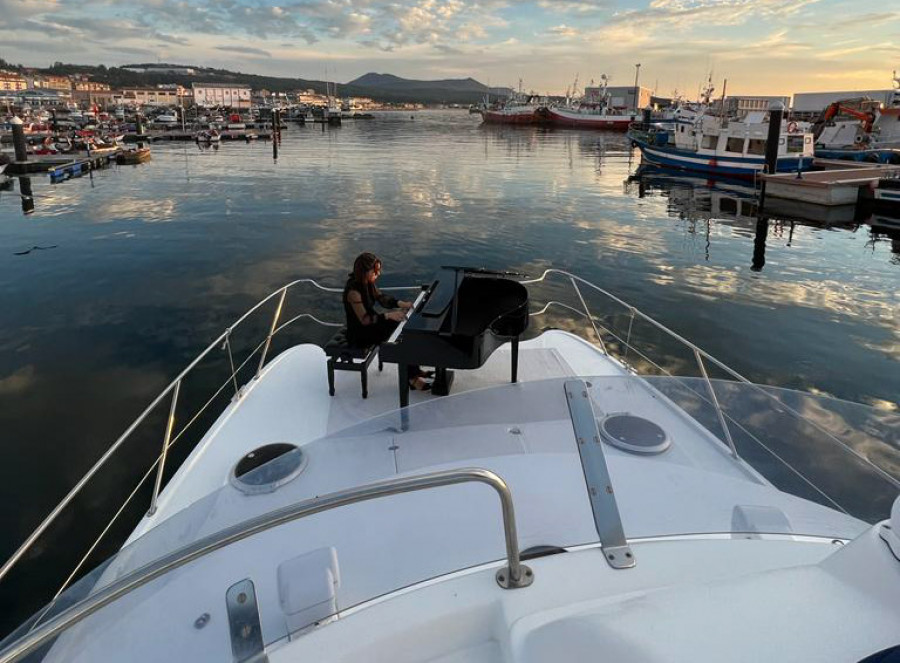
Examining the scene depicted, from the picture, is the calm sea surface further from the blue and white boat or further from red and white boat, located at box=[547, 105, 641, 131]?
red and white boat, located at box=[547, 105, 641, 131]

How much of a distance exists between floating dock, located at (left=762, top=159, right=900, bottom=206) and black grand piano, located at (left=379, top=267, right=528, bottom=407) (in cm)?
2750

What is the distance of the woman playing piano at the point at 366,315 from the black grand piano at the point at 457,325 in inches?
12.2

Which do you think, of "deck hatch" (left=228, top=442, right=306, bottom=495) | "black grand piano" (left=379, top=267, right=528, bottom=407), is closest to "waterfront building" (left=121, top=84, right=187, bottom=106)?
"black grand piano" (left=379, top=267, right=528, bottom=407)

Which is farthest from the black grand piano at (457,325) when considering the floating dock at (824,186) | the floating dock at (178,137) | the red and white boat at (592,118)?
the red and white boat at (592,118)

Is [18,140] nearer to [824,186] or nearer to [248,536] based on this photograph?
[248,536]

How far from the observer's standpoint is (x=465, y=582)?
211cm

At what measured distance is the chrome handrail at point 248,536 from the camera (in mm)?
1526

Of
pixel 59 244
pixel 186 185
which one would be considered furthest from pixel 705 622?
pixel 186 185

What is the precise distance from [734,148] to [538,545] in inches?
1676

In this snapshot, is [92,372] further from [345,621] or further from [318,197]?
[318,197]

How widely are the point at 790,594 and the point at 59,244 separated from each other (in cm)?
2378

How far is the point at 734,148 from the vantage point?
3772cm

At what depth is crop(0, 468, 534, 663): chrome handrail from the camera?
5.01ft

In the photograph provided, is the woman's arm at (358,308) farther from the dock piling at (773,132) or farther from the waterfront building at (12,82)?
the waterfront building at (12,82)
